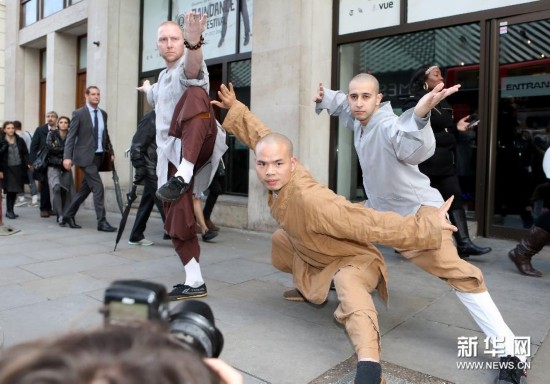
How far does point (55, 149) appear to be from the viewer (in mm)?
7629

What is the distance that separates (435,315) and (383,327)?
0.48 metres

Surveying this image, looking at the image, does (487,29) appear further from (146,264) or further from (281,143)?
(146,264)

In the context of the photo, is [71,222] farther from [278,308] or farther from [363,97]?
[363,97]

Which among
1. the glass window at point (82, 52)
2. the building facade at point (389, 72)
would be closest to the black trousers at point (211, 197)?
the building facade at point (389, 72)

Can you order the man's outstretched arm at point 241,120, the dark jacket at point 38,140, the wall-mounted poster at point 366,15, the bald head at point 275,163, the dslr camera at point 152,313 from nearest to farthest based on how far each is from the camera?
1. the dslr camera at point 152,313
2. the bald head at point 275,163
3. the man's outstretched arm at point 241,120
4. the wall-mounted poster at point 366,15
5. the dark jacket at point 38,140

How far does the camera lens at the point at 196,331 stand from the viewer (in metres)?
0.86

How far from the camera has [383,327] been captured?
309 centimetres

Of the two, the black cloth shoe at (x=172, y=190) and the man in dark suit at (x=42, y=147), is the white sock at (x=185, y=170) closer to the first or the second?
the black cloth shoe at (x=172, y=190)

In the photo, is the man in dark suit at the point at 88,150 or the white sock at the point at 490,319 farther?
the man in dark suit at the point at 88,150

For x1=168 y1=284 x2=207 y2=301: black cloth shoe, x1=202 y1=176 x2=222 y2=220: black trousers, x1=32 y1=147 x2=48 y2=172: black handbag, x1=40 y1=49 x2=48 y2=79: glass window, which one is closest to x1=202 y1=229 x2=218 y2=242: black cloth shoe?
x1=202 y1=176 x2=222 y2=220: black trousers

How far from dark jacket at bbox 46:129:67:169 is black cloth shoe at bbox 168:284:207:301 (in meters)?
5.01

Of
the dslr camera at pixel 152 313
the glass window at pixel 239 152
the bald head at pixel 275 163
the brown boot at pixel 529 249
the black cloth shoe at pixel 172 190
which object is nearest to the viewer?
the dslr camera at pixel 152 313

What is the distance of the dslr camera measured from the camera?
2.55ft

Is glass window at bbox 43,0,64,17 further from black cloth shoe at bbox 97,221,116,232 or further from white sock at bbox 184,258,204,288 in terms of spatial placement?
white sock at bbox 184,258,204,288
